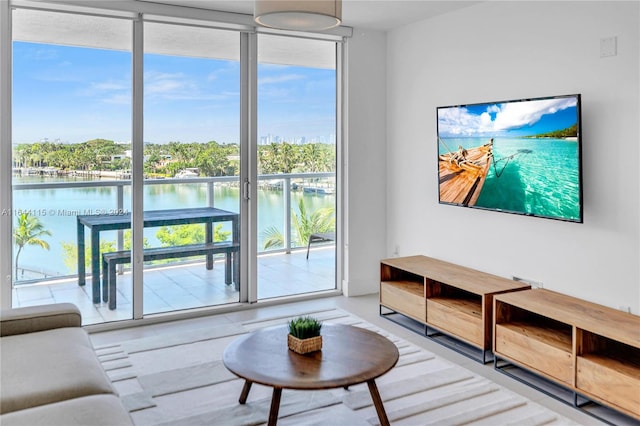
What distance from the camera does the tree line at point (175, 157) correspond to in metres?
4.10

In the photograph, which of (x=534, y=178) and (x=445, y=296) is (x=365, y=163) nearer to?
(x=445, y=296)

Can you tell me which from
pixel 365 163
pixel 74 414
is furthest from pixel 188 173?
pixel 74 414

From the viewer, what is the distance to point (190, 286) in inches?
185

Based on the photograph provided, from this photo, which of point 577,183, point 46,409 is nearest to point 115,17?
point 46,409

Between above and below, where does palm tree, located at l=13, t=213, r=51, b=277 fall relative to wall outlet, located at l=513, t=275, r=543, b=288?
above

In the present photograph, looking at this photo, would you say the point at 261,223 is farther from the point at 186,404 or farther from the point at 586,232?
the point at 586,232

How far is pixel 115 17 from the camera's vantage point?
4.20m

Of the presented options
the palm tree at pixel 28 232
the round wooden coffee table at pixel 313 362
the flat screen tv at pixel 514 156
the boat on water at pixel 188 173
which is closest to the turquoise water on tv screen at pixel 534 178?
the flat screen tv at pixel 514 156

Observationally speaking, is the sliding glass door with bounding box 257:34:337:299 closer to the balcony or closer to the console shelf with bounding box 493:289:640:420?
the balcony

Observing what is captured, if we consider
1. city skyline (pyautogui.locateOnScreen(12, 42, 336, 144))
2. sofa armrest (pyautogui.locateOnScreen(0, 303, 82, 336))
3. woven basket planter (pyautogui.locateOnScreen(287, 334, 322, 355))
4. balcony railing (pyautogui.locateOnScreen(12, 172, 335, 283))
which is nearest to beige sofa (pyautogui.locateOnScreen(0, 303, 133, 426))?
sofa armrest (pyautogui.locateOnScreen(0, 303, 82, 336))

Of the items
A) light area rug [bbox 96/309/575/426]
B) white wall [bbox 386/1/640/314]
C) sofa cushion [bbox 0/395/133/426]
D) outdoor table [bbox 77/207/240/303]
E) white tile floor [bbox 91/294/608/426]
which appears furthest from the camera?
outdoor table [bbox 77/207/240/303]

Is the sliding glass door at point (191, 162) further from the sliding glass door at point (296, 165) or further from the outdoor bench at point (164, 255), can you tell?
the sliding glass door at point (296, 165)

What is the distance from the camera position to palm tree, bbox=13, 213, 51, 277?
158 inches

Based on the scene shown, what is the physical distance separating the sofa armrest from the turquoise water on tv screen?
2.82 meters
